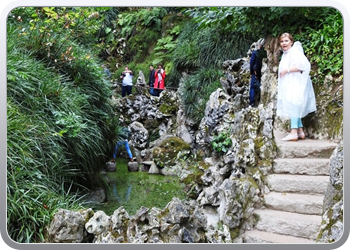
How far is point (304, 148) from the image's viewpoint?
2049mm

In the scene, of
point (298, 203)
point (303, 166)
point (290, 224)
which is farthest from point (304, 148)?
point (290, 224)

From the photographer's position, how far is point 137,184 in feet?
9.39

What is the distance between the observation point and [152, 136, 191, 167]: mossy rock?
4679mm

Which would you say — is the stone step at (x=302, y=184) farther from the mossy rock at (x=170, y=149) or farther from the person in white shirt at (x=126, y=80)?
the mossy rock at (x=170, y=149)

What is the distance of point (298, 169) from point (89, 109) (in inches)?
102

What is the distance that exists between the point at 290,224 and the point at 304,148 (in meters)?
0.54

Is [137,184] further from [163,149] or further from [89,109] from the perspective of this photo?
[163,149]

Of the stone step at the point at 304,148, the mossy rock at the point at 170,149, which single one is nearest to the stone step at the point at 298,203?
the stone step at the point at 304,148

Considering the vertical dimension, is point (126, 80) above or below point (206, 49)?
below

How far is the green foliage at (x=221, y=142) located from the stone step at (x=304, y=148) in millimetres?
1099

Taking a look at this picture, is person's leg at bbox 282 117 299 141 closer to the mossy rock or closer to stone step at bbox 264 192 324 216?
stone step at bbox 264 192 324 216

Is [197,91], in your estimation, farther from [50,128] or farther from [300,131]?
[300,131]

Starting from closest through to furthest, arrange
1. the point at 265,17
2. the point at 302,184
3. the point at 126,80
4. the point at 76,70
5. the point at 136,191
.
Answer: the point at 302,184 < the point at 265,17 < the point at 136,191 < the point at 76,70 < the point at 126,80

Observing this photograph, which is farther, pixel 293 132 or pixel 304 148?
pixel 293 132
